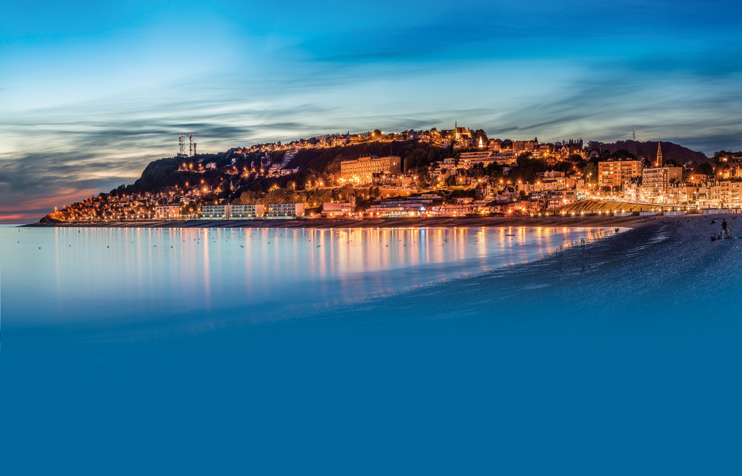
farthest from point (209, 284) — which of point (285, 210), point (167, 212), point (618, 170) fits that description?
point (167, 212)

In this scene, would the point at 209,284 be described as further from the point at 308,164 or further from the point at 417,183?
the point at 308,164

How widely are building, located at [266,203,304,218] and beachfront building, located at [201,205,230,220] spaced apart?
510 inches

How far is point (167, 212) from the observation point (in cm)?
15288

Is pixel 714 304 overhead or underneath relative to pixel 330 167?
underneath

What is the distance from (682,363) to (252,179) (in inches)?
6733

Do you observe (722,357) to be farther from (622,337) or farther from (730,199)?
(730,199)

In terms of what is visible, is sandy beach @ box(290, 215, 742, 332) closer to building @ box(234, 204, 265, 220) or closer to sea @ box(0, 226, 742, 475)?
sea @ box(0, 226, 742, 475)

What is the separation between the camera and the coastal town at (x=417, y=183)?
10206cm

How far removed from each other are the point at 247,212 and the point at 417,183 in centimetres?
4185

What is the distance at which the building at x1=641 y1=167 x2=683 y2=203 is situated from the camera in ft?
365

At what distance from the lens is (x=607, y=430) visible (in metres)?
4.66

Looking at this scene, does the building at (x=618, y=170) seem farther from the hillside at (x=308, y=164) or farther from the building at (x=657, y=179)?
the hillside at (x=308, y=164)

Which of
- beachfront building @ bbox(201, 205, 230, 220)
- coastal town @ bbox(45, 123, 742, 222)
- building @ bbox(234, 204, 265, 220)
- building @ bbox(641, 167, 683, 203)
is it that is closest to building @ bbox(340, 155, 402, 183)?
coastal town @ bbox(45, 123, 742, 222)

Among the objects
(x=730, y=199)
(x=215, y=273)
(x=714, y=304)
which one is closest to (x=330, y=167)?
(x=730, y=199)
